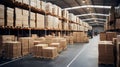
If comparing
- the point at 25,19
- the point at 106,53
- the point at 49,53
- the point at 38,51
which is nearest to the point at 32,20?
the point at 25,19

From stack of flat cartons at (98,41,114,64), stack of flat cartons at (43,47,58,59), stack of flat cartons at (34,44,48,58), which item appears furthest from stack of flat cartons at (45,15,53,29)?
stack of flat cartons at (98,41,114,64)

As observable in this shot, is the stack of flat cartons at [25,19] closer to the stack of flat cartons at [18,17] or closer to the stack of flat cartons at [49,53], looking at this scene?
the stack of flat cartons at [18,17]

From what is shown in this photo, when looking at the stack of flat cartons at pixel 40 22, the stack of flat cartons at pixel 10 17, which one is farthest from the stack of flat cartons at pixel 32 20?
the stack of flat cartons at pixel 10 17

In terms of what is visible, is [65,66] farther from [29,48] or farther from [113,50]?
[29,48]

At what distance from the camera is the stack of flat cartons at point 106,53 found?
664 centimetres

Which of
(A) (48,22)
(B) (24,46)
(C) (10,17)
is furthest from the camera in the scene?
(A) (48,22)

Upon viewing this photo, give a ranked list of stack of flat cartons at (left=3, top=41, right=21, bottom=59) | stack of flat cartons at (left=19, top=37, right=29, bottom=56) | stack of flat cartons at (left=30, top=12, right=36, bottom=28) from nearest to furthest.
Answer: stack of flat cartons at (left=3, top=41, right=21, bottom=59) → stack of flat cartons at (left=19, top=37, right=29, bottom=56) → stack of flat cartons at (left=30, top=12, right=36, bottom=28)

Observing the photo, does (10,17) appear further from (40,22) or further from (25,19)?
(40,22)

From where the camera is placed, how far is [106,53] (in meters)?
6.68

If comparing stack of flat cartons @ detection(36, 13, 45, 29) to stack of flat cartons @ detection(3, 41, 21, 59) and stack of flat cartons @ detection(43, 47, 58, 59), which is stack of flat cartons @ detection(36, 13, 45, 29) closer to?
stack of flat cartons @ detection(43, 47, 58, 59)

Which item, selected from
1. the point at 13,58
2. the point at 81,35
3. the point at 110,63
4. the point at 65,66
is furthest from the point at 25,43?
the point at 81,35

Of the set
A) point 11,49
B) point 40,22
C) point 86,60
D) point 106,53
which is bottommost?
point 86,60

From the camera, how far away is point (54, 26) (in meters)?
14.0

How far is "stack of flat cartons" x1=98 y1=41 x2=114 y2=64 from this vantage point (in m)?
6.64
